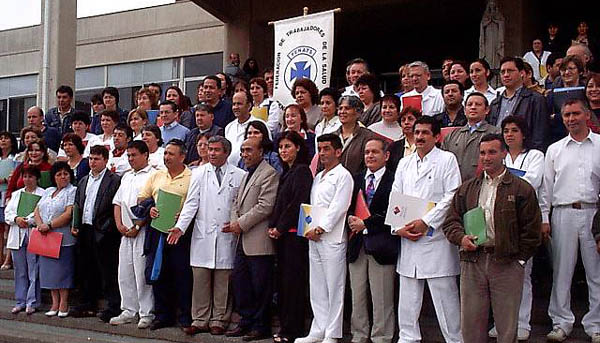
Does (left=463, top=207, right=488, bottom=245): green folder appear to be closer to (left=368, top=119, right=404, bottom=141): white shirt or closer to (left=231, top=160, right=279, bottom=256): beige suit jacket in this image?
(left=368, top=119, right=404, bottom=141): white shirt

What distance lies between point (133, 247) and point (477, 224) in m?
3.83

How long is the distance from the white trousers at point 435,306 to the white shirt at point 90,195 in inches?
148

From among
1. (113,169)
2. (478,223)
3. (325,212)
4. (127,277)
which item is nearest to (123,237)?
(127,277)

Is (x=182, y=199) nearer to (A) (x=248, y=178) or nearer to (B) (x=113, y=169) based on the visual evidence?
(A) (x=248, y=178)

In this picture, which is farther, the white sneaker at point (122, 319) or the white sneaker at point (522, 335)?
the white sneaker at point (122, 319)

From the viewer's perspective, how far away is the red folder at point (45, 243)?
8391mm

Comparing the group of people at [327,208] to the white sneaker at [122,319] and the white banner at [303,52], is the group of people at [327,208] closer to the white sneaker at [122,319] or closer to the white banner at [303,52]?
the white sneaker at [122,319]

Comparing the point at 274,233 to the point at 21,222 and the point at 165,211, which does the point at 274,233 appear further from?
the point at 21,222

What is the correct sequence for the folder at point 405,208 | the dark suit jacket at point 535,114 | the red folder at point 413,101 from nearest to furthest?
the folder at point 405,208 < the dark suit jacket at point 535,114 < the red folder at point 413,101

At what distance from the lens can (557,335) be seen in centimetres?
611

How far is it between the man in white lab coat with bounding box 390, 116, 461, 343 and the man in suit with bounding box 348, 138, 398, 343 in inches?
6.2

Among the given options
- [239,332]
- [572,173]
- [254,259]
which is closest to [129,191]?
[254,259]

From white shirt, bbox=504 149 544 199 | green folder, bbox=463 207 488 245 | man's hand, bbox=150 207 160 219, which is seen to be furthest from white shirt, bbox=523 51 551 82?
man's hand, bbox=150 207 160 219

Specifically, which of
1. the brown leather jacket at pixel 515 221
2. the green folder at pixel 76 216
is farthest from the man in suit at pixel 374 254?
the green folder at pixel 76 216
